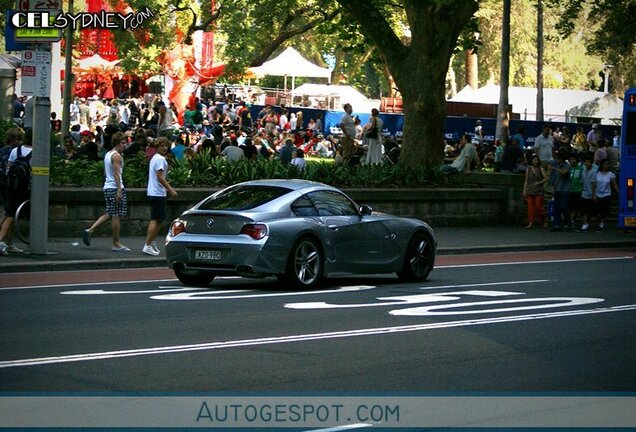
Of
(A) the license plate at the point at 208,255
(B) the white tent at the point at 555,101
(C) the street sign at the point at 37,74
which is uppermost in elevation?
(B) the white tent at the point at 555,101

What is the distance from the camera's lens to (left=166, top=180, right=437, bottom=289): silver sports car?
16141mm

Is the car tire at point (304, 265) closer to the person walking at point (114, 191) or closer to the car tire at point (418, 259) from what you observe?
the car tire at point (418, 259)

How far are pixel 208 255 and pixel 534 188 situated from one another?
641 inches

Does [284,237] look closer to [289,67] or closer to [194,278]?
[194,278]

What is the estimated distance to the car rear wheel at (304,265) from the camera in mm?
16375

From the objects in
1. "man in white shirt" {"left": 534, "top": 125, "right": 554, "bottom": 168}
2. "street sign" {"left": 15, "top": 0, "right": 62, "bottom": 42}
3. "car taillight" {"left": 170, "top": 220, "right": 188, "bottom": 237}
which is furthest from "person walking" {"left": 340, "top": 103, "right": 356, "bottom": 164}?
"car taillight" {"left": 170, "top": 220, "right": 188, "bottom": 237}

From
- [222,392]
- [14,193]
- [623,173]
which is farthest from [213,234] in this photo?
[623,173]

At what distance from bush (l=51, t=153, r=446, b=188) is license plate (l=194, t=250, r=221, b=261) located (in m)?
8.42

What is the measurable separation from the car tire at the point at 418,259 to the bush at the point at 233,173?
8046 millimetres

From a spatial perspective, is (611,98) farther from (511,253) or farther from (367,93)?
(367,93)

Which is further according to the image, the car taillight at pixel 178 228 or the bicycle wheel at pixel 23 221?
the bicycle wheel at pixel 23 221

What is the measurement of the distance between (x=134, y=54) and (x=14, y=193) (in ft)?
121

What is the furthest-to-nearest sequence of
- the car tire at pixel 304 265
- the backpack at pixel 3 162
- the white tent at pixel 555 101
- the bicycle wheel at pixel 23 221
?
the white tent at pixel 555 101 → the backpack at pixel 3 162 → the bicycle wheel at pixel 23 221 → the car tire at pixel 304 265

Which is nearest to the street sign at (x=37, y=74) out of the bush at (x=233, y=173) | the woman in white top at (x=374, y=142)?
the bush at (x=233, y=173)
